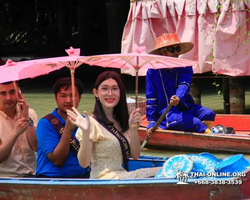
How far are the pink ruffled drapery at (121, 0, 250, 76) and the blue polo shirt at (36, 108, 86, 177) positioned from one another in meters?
3.88

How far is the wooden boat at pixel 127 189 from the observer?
3893mm

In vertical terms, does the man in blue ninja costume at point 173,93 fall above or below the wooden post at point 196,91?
above

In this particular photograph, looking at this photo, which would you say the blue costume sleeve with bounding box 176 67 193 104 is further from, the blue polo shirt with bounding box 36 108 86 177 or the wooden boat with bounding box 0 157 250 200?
the wooden boat with bounding box 0 157 250 200

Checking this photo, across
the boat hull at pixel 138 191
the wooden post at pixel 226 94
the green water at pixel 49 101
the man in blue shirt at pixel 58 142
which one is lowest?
the green water at pixel 49 101

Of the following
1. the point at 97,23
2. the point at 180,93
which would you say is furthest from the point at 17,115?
the point at 97,23

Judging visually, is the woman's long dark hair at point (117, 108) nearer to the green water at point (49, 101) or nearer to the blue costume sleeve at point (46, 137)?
the blue costume sleeve at point (46, 137)

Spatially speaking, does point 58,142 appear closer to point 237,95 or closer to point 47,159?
point 47,159

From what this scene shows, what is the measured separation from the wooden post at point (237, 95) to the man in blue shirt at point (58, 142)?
464cm

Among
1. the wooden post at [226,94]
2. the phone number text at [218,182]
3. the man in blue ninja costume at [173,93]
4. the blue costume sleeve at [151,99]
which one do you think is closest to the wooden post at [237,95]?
the wooden post at [226,94]

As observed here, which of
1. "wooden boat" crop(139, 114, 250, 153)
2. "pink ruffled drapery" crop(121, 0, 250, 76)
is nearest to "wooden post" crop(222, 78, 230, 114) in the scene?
"pink ruffled drapery" crop(121, 0, 250, 76)

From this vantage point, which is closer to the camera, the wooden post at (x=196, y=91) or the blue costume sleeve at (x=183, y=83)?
the blue costume sleeve at (x=183, y=83)

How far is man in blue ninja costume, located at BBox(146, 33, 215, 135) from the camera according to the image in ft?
20.6

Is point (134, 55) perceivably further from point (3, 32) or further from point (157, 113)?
point (3, 32)

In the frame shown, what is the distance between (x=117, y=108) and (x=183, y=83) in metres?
2.27
